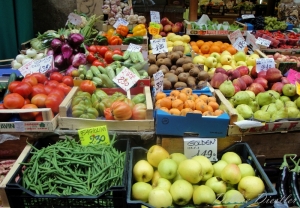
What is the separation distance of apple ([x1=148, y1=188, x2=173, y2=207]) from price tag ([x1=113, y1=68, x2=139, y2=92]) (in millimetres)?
1284

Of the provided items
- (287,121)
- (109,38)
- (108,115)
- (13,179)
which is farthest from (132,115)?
(109,38)

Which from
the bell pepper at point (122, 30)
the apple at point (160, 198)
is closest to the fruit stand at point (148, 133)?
the apple at point (160, 198)

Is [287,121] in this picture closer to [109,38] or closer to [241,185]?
[241,185]

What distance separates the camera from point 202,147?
2223mm

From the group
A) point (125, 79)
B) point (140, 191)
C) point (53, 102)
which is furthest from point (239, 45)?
point (140, 191)

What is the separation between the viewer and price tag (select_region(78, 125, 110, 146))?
229cm

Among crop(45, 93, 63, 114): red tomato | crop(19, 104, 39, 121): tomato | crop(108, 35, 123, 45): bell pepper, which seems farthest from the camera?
crop(108, 35, 123, 45): bell pepper

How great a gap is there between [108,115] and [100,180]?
0.66 meters

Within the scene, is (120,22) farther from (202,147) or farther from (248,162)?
(248,162)

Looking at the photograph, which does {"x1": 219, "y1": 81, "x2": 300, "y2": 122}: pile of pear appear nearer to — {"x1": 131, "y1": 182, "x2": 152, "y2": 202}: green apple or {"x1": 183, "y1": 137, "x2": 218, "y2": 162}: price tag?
{"x1": 183, "y1": 137, "x2": 218, "y2": 162}: price tag

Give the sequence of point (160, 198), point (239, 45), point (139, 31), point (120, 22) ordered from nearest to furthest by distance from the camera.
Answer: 1. point (160, 198)
2. point (239, 45)
3. point (139, 31)
4. point (120, 22)

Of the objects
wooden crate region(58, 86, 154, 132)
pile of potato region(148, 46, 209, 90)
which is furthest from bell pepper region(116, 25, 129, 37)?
wooden crate region(58, 86, 154, 132)

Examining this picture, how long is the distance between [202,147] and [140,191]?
66cm

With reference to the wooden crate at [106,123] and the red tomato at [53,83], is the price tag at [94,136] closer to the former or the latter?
the wooden crate at [106,123]
